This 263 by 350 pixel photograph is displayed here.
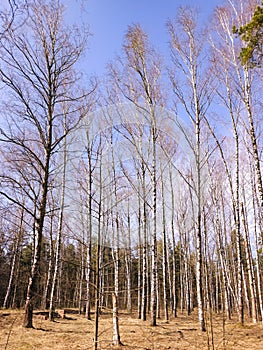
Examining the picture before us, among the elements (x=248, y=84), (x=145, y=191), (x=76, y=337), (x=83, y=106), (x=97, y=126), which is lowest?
(x=76, y=337)

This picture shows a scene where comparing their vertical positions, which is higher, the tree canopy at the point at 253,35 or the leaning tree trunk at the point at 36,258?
the tree canopy at the point at 253,35

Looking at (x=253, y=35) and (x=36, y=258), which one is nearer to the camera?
(x=253, y=35)

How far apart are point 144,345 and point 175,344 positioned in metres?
0.66

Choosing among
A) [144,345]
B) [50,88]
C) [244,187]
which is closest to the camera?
[144,345]

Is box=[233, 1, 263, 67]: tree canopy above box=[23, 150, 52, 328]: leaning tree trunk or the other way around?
above

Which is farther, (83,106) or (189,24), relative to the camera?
(189,24)

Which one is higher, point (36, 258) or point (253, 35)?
point (253, 35)

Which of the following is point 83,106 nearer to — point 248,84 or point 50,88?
point 50,88

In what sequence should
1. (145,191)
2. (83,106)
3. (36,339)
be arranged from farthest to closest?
(145,191) → (83,106) → (36,339)

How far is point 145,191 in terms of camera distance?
40.4 feet

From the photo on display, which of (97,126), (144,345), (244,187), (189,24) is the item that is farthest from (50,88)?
(244,187)

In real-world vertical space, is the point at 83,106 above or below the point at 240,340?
above

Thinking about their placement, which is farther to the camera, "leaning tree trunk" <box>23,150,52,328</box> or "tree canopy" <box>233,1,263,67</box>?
"leaning tree trunk" <box>23,150,52,328</box>

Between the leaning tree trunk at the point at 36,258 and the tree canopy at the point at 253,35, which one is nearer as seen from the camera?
the tree canopy at the point at 253,35
